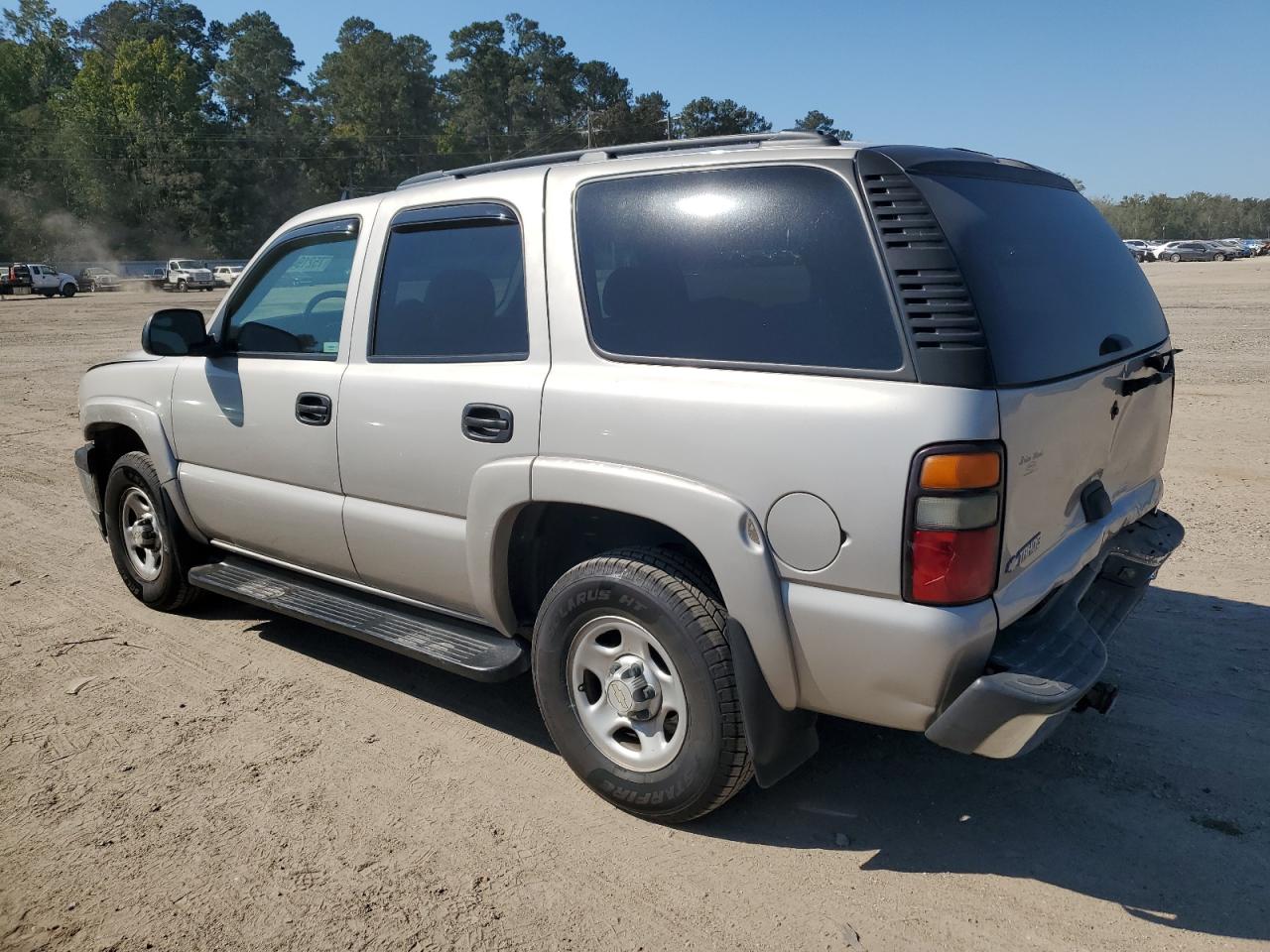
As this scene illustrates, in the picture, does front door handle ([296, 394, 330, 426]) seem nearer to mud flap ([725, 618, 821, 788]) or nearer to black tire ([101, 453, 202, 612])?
black tire ([101, 453, 202, 612])

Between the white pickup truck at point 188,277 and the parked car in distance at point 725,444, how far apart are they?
56172mm

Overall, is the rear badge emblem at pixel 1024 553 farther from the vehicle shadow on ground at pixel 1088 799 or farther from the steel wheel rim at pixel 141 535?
the steel wheel rim at pixel 141 535

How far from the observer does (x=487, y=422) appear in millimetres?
3461

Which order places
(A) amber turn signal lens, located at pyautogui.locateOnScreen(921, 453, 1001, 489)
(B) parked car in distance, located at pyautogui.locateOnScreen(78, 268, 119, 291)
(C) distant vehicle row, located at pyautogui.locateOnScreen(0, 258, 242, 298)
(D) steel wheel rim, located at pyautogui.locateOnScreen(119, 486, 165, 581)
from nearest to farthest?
(A) amber turn signal lens, located at pyautogui.locateOnScreen(921, 453, 1001, 489) → (D) steel wheel rim, located at pyautogui.locateOnScreen(119, 486, 165, 581) → (C) distant vehicle row, located at pyautogui.locateOnScreen(0, 258, 242, 298) → (B) parked car in distance, located at pyautogui.locateOnScreen(78, 268, 119, 291)

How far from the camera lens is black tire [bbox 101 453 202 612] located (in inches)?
196

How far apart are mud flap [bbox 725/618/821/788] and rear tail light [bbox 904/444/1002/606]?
0.51m

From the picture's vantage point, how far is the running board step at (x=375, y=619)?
3582 mm

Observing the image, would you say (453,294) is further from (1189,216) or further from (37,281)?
(1189,216)

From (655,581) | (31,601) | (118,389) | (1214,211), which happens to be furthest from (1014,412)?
(1214,211)

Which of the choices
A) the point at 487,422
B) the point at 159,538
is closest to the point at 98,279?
the point at 159,538

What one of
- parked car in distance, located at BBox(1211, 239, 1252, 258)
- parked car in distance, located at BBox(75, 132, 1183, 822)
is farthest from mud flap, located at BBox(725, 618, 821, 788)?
parked car in distance, located at BBox(1211, 239, 1252, 258)

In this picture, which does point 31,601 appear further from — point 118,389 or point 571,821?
point 571,821

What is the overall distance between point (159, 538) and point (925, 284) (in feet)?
13.5

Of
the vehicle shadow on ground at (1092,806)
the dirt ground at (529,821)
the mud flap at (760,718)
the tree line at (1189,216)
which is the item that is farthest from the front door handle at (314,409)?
the tree line at (1189,216)
